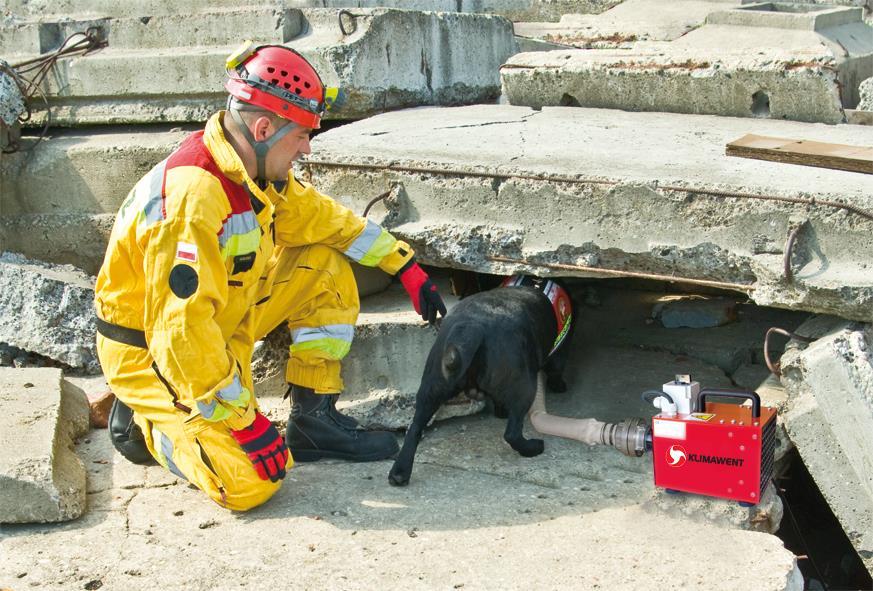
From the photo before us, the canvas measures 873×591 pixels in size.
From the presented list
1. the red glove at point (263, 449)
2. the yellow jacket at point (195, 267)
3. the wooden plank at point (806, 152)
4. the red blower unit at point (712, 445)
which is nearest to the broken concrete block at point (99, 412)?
the yellow jacket at point (195, 267)

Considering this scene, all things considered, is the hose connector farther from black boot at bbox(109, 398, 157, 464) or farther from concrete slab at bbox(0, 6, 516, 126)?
concrete slab at bbox(0, 6, 516, 126)

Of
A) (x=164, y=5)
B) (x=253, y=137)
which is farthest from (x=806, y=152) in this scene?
(x=164, y=5)

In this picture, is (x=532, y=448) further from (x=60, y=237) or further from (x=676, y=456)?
(x=60, y=237)

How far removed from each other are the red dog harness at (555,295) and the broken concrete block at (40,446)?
1.81m

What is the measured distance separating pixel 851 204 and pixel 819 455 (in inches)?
33.9

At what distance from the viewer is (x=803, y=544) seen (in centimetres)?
421

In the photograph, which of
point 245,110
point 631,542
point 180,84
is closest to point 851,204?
point 631,542

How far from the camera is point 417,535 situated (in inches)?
134

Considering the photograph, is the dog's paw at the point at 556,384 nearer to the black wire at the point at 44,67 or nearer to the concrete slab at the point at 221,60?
the concrete slab at the point at 221,60

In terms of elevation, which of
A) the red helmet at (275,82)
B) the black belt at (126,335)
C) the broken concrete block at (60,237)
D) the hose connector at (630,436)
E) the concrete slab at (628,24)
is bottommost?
the hose connector at (630,436)

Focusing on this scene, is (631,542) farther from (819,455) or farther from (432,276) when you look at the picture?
(432,276)

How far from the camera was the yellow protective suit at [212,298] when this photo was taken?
3344 millimetres

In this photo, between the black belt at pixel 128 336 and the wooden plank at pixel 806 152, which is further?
the wooden plank at pixel 806 152

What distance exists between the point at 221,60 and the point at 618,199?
7.91ft
